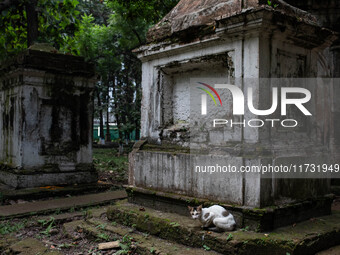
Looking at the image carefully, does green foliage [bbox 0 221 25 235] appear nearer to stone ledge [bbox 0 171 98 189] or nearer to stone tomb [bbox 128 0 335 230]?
stone tomb [bbox 128 0 335 230]

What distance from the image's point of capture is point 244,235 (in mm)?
3078

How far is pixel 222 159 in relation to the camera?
3.53 m

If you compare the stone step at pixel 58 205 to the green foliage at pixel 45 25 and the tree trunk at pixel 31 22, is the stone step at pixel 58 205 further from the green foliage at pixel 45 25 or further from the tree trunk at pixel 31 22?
the green foliage at pixel 45 25

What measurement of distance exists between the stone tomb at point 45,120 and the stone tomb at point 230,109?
278 cm

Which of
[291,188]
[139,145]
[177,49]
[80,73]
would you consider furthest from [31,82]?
[291,188]

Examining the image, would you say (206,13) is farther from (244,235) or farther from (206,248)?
(206,248)

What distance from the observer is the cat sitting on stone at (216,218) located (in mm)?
3203

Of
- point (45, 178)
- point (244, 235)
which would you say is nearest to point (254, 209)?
point (244, 235)

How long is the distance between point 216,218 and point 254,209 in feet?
1.22

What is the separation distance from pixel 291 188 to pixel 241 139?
0.75m

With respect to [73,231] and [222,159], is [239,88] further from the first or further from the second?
[73,231]

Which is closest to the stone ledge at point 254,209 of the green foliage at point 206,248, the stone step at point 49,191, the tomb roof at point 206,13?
the green foliage at point 206,248

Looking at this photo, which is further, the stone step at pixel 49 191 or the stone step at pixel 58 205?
the stone step at pixel 49 191

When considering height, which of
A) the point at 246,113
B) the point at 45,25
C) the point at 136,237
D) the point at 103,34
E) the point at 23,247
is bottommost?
the point at 23,247
